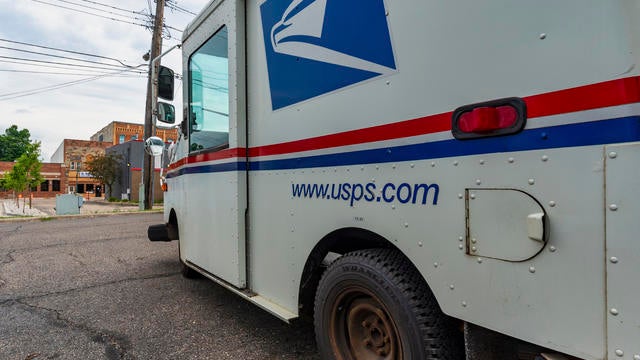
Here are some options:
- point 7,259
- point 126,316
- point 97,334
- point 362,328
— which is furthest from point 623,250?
point 7,259

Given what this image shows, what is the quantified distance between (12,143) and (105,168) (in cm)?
6357

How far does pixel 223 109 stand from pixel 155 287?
2640mm

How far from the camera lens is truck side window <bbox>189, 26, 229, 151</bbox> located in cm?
317

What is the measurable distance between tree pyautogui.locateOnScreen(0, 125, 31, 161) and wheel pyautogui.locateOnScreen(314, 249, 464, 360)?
101522 mm

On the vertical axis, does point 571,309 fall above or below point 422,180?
below

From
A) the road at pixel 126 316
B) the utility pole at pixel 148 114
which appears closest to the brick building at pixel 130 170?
the utility pole at pixel 148 114

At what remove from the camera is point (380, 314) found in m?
1.85

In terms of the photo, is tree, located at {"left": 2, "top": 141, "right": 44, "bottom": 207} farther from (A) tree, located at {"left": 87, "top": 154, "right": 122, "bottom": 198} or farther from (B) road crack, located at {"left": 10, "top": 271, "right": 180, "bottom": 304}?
(B) road crack, located at {"left": 10, "top": 271, "right": 180, "bottom": 304}

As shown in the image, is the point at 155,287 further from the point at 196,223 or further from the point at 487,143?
the point at 487,143

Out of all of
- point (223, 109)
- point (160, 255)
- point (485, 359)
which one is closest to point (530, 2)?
point (485, 359)

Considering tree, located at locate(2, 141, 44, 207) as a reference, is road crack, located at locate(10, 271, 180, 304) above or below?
below

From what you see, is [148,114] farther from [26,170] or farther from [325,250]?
[26,170]

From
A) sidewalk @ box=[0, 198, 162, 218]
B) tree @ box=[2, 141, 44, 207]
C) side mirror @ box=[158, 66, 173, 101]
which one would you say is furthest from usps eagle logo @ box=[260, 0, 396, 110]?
tree @ box=[2, 141, 44, 207]

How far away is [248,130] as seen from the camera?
2.92 meters
